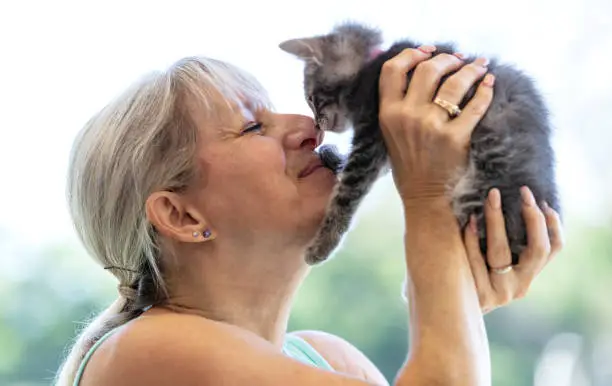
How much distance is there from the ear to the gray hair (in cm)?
2

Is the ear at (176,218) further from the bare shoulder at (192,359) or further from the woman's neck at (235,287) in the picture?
the bare shoulder at (192,359)

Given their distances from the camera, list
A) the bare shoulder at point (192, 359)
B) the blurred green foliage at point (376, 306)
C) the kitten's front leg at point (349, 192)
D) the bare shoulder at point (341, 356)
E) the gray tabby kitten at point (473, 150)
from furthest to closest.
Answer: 1. the blurred green foliage at point (376, 306)
2. the bare shoulder at point (341, 356)
3. the kitten's front leg at point (349, 192)
4. the gray tabby kitten at point (473, 150)
5. the bare shoulder at point (192, 359)

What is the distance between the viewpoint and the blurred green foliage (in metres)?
1.84

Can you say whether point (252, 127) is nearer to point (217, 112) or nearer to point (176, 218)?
point (217, 112)

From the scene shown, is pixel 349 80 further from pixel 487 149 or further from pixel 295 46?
pixel 487 149

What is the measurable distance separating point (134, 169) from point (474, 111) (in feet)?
1.74

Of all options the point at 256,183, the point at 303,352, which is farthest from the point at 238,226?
the point at 303,352

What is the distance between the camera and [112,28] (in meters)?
1.94

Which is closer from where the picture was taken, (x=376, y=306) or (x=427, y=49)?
(x=427, y=49)

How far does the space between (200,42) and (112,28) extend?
22 centimetres

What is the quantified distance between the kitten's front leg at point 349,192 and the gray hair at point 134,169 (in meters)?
0.21

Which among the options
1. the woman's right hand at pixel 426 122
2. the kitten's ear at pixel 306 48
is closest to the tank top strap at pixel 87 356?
the woman's right hand at pixel 426 122

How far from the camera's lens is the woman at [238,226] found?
44.6 inches

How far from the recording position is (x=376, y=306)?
6.22 ft
